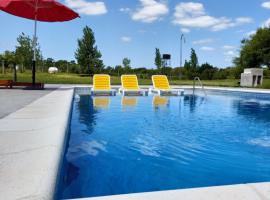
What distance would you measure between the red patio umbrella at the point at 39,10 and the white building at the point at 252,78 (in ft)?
53.4

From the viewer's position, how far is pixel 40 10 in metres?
12.9

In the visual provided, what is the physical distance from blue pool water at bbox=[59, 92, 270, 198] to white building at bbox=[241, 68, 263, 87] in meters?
17.3

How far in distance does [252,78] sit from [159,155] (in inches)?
842

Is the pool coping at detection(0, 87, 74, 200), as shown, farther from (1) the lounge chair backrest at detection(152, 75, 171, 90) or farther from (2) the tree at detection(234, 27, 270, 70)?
(2) the tree at detection(234, 27, 270, 70)

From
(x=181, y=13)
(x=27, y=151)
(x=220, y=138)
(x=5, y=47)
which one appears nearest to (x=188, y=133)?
(x=220, y=138)

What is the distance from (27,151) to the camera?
3033mm

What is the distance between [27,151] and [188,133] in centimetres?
367

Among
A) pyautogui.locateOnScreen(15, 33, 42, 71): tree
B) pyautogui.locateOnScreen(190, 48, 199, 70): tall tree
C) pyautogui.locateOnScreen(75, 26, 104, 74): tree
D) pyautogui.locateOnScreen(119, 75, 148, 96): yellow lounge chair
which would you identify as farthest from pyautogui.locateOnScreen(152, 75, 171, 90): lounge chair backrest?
pyautogui.locateOnScreen(15, 33, 42, 71): tree

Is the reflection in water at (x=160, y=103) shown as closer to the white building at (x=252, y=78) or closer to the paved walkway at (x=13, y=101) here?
the paved walkway at (x=13, y=101)

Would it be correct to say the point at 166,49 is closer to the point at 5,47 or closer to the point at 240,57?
the point at 240,57

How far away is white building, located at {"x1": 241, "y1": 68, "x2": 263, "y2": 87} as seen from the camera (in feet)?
77.6

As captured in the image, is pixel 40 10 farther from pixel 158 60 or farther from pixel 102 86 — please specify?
pixel 158 60

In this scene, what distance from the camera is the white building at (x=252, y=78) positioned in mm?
23656

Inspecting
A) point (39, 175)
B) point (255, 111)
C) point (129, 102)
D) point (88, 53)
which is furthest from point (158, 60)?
point (39, 175)
